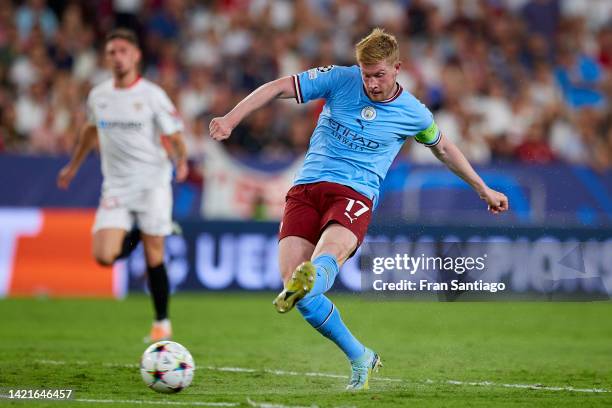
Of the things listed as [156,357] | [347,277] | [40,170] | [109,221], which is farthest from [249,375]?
[40,170]

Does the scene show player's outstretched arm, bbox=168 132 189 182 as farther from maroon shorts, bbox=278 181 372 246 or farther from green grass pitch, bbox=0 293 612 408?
maroon shorts, bbox=278 181 372 246

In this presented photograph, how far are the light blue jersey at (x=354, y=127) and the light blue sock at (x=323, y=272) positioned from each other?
69 centimetres

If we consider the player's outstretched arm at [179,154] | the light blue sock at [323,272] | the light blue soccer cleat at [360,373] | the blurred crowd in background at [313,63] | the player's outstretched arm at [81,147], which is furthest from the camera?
the blurred crowd in background at [313,63]

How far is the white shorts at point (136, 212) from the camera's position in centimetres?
1116

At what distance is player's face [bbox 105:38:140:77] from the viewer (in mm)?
10984

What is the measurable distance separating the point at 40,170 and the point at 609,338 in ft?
28.6

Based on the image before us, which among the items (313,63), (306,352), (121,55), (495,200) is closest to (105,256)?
(121,55)

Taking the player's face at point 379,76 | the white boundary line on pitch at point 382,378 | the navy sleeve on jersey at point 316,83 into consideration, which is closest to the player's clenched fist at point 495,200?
the player's face at point 379,76

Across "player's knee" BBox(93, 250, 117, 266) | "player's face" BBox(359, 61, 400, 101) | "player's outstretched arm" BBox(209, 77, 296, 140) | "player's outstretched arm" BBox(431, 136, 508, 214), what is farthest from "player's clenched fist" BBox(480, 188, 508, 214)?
"player's knee" BBox(93, 250, 117, 266)

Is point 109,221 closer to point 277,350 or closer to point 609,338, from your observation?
point 277,350

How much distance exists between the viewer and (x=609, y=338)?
12.2 m

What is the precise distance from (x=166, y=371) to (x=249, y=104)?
1.82m

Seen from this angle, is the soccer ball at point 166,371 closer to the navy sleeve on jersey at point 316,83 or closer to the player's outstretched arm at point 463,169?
the navy sleeve on jersey at point 316,83

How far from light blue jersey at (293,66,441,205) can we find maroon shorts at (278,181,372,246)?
0.07 meters
